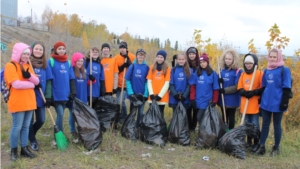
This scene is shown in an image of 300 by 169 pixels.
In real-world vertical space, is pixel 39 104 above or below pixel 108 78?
below

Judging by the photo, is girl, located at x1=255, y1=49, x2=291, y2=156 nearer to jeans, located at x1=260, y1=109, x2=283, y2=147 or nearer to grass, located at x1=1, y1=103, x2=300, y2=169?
jeans, located at x1=260, y1=109, x2=283, y2=147

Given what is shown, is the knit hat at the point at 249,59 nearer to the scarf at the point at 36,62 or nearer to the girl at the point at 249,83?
the girl at the point at 249,83

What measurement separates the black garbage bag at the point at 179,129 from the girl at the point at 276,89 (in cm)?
129

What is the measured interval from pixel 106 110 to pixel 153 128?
1.04m

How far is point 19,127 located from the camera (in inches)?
143

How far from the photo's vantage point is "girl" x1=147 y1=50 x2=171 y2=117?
4754mm

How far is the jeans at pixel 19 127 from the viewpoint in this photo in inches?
142

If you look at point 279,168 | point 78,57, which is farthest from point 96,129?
point 279,168

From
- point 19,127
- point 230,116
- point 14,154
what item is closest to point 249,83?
point 230,116

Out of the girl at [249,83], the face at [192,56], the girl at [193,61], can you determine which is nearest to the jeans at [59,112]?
the girl at [193,61]

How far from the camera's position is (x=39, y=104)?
3.99m

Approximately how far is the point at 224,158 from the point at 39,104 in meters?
2.98

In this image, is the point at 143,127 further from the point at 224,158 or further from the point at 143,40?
the point at 143,40

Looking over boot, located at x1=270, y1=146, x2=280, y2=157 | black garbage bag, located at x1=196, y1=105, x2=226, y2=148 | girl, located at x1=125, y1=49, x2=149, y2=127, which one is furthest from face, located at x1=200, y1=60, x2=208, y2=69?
boot, located at x1=270, y1=146, x2=280, y2=157
